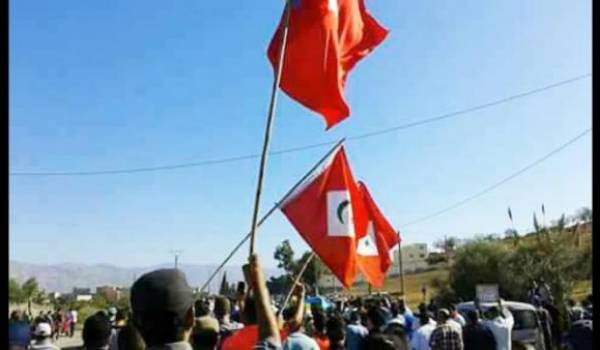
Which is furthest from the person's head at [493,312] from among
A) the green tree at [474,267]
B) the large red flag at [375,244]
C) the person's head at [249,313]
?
the green tree at [474,267]

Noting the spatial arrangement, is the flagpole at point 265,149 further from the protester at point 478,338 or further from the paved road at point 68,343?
the paved road at point 68,343

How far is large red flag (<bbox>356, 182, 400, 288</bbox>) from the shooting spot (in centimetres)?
783

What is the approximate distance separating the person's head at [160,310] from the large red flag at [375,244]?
5324mm

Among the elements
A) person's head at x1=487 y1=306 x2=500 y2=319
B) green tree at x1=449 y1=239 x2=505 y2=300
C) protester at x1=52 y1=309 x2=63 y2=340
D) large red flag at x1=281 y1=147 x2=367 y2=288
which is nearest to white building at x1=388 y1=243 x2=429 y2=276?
green tree at x1=449 y1=239 x2=505 y2=300

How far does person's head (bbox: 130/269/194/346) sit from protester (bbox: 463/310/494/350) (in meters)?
8.24

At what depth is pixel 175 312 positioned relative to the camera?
240 centimetres

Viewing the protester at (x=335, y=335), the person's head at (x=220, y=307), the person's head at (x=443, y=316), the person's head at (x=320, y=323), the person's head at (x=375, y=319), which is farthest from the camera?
the person's head at (x=443, y=316)

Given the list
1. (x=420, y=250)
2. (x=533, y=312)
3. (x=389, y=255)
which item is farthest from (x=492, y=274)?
(x=420, y=250)

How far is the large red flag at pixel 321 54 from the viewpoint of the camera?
654 cm

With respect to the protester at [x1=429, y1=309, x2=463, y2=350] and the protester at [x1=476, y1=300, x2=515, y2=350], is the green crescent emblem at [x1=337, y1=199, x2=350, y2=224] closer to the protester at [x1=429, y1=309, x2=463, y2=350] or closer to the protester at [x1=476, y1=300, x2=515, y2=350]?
the protester at [x1=429, y1=309, x2=463, y2=350]

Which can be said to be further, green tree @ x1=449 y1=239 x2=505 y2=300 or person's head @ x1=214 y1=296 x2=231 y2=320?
green tree @ x1=449 y1=239 x2=505 y2=300

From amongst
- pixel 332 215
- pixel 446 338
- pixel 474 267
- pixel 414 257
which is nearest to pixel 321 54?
pixel 332 215

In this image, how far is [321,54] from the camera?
666cm

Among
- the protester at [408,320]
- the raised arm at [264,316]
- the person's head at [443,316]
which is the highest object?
→ the raised arm at [264,316]
